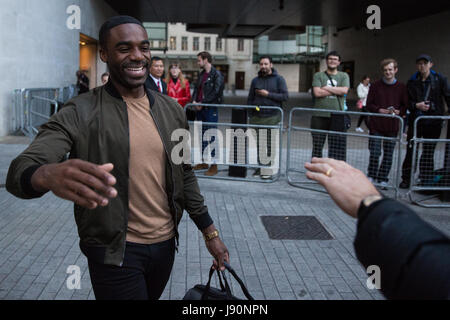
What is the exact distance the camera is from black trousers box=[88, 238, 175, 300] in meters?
2.08

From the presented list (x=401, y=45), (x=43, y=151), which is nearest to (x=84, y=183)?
(x=43, y=151)

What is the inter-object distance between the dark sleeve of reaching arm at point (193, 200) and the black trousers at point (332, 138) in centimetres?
550

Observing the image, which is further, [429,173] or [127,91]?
[429,173]

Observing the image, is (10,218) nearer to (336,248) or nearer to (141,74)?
(336,248)

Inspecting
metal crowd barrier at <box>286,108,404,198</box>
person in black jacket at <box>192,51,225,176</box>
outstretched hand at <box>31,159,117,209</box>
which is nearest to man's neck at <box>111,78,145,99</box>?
outstretched hand at <box>31,159,117,209</box>

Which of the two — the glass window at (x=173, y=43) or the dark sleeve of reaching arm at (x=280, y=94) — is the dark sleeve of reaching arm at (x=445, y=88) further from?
the glass window at (x=173, y=43)

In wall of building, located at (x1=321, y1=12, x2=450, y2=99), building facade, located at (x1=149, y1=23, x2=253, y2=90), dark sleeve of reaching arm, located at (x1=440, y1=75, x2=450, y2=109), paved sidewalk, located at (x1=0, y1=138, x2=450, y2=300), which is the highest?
building facade, located at (x1=149, y1=23, x2=253, y2=90)

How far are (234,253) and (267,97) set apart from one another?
396 cm

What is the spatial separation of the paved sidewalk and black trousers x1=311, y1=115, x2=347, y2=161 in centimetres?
116

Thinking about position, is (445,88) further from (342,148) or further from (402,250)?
(402,250)

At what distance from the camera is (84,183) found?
1.33 metres

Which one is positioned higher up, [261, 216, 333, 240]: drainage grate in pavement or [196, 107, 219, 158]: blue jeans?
[196, 107, 219, 158]: blue jeans

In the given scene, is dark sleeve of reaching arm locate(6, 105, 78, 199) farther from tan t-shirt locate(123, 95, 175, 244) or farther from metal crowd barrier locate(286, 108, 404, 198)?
metal crowd barrier locate(286, 108, 404, 198)
